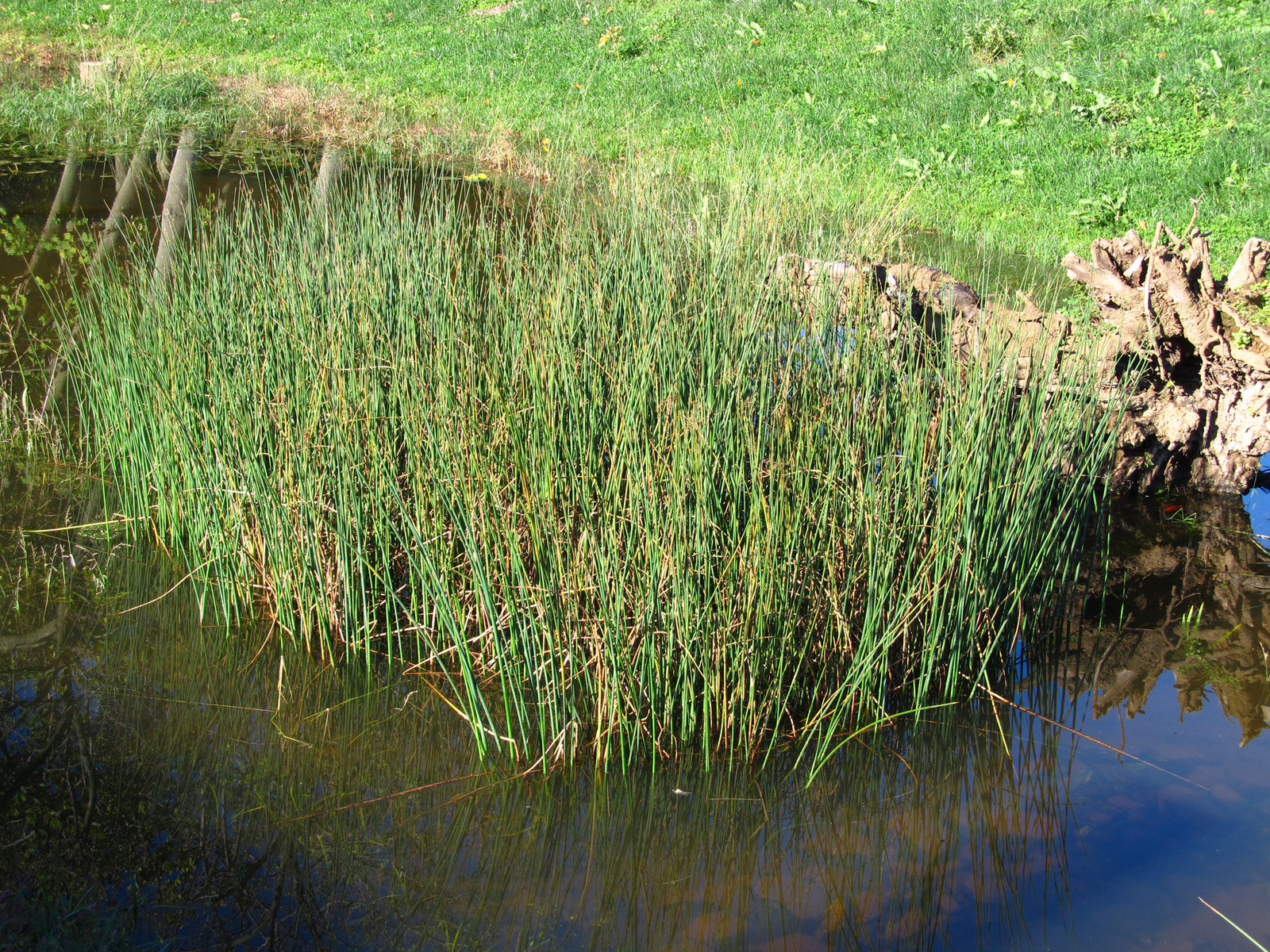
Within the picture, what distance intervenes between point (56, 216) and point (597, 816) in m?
6.08

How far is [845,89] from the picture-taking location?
755 centimetres

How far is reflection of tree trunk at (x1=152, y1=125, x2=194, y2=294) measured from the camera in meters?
4.36

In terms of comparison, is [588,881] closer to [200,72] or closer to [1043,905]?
[1043,905]

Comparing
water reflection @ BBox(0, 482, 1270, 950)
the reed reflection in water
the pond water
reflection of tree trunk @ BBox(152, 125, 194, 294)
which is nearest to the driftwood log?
the pond water

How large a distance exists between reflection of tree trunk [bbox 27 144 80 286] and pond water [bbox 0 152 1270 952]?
3460 millimetres

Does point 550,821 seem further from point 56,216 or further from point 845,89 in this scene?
point 845,89

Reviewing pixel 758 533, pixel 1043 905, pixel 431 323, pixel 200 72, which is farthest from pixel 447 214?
pixel 200 72

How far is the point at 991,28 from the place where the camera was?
775 centimetres

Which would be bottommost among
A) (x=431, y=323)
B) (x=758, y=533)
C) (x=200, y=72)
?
(x=758, y=533)

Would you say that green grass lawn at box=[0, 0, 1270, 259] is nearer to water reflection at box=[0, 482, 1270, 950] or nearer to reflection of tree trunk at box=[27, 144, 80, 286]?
reflection of tree trunk at box=[27, 144, 80, 286]

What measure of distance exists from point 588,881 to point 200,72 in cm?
925

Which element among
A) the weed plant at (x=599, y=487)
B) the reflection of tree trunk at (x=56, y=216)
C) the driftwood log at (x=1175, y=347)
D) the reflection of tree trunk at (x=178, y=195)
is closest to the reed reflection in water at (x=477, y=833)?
the weed plant at (x=599, y=487)

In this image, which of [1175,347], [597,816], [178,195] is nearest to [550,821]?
[597,816]

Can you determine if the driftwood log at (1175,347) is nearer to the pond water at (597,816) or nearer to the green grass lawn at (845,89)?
the pond water at (597,816)
